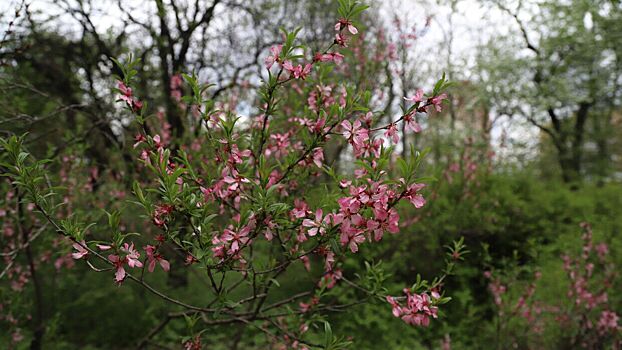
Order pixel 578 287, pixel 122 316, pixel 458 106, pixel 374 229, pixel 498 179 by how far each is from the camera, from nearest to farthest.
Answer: pixel 374 229 < pixel 578 287 < pixel 122 316 < pixel 498 179 < pixel 458 106

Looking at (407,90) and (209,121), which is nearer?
(209,121)

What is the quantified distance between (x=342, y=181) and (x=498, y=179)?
21.2 feet

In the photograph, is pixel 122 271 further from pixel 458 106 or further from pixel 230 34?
pixel 458 106

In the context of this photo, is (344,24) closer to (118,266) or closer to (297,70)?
(297,70)

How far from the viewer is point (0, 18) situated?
3576 mm

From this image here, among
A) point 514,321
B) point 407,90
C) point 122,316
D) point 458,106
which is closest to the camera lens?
point 514,321

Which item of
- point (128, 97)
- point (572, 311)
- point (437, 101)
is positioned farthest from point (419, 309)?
point (572, 311)

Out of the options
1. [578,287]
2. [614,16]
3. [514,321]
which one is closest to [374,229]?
[578,287]

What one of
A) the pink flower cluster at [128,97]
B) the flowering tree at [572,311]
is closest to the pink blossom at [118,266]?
the pink flower cluster at [128,97]

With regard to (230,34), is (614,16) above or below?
above

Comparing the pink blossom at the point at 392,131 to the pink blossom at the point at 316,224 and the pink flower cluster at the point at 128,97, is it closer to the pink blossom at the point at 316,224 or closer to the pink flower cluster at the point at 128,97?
the pink blossom at the point at 316,224

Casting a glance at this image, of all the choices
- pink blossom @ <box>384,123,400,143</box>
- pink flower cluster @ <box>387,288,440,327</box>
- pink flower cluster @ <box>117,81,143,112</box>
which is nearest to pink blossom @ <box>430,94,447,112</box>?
pink blossom @ <box>384,123,400,143</box>

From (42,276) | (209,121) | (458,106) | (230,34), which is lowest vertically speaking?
(42,276)

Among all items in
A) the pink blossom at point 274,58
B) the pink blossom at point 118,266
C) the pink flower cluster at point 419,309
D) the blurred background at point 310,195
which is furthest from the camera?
the blurred background at point 310,195
